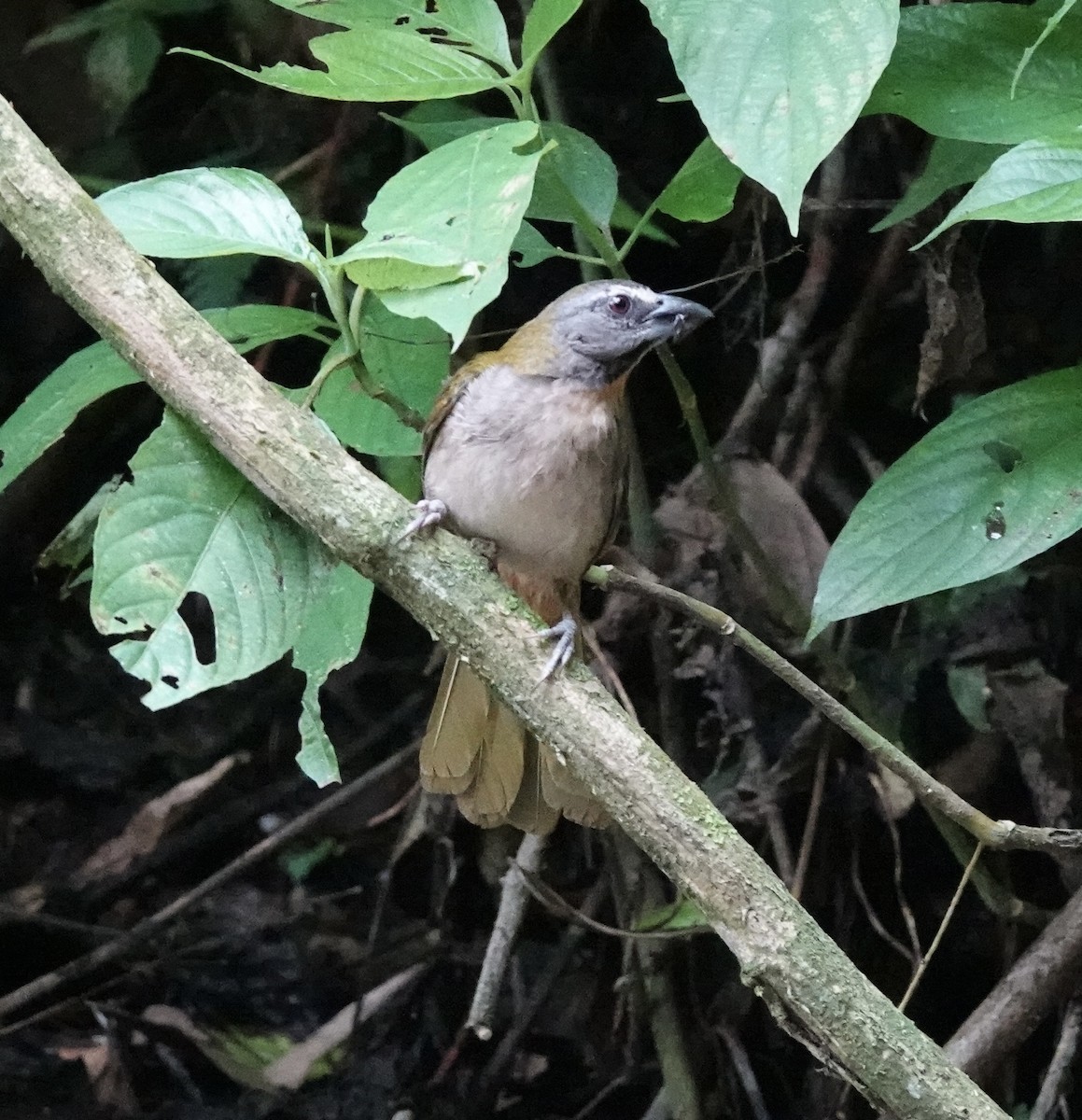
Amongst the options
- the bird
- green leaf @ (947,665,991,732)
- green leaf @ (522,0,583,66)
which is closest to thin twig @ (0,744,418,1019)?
the bird

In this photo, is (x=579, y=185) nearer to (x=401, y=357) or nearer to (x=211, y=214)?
(x=401, y=357)

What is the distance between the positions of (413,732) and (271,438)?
1.50 meters

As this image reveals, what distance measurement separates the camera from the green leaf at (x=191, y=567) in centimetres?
132

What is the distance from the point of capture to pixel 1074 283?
231cm

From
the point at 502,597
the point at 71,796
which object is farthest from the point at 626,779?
the point at 71,796

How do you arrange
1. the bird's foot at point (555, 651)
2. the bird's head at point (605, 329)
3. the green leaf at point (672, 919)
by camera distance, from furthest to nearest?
the green leaf at point (672, 919), the bird's head at point (605, 329), the bird's foot at point (555, 651)

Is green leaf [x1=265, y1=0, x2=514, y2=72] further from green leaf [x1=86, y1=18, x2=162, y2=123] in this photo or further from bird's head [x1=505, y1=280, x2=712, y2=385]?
green leaf [x1=86, y1=18, x2=162, y2=123]

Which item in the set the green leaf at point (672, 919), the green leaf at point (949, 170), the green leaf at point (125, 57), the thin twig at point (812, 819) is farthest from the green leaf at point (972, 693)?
the green leaf at point (125, 57)

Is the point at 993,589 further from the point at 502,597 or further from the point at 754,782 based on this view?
the point at 502,597

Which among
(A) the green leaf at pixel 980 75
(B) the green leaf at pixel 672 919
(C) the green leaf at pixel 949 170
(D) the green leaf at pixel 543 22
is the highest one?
(D) the green leaf at pixel 543 22

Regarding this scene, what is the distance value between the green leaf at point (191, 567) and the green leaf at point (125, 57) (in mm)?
1421

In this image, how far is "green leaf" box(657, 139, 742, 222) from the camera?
156 centimetres

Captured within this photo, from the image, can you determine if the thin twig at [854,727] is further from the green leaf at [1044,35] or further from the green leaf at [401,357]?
the green leaf at [1044,35]

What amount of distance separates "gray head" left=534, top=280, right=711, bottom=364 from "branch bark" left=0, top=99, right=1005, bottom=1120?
743 mm
